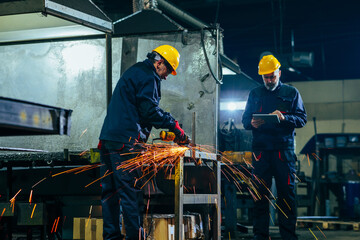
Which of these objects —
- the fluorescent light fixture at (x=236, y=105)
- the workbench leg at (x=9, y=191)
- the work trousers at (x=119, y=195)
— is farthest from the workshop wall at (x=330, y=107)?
the work trousers at (x=119, y=195)

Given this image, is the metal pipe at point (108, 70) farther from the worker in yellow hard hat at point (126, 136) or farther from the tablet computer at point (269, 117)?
the tablet computer at point (269, 117)

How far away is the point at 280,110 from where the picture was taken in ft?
18.6

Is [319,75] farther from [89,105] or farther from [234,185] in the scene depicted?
[89,105]

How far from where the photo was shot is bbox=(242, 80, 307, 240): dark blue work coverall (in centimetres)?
536

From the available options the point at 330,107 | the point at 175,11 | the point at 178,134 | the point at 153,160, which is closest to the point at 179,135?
the point at 178,134

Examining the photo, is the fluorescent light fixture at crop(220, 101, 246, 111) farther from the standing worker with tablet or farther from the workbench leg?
the workbench leg

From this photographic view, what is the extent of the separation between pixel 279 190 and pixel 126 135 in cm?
195

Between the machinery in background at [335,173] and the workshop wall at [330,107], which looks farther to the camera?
the workshop wall at [330,107]

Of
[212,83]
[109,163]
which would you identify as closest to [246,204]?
[212,83]

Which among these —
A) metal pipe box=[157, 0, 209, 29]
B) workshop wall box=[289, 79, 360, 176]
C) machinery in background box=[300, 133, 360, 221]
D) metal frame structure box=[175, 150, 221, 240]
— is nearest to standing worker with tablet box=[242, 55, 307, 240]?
metal frame structure box=[175, 150, 221, 240]

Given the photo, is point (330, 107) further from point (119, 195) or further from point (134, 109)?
point (119, 195)

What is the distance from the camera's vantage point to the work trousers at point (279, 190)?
5285 millimetres

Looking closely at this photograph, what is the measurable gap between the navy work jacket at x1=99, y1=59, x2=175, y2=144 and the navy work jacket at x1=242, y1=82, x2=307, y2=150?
1.35 m

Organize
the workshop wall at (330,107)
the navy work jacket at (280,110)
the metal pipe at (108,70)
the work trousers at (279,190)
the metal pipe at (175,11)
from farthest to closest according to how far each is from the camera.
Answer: the workshop wall at (330,107) → the metal pipe at (175,11) → the metal pipe at (108,70) → the navy work jacket at (280,110) → the work trousers at (279,190)
